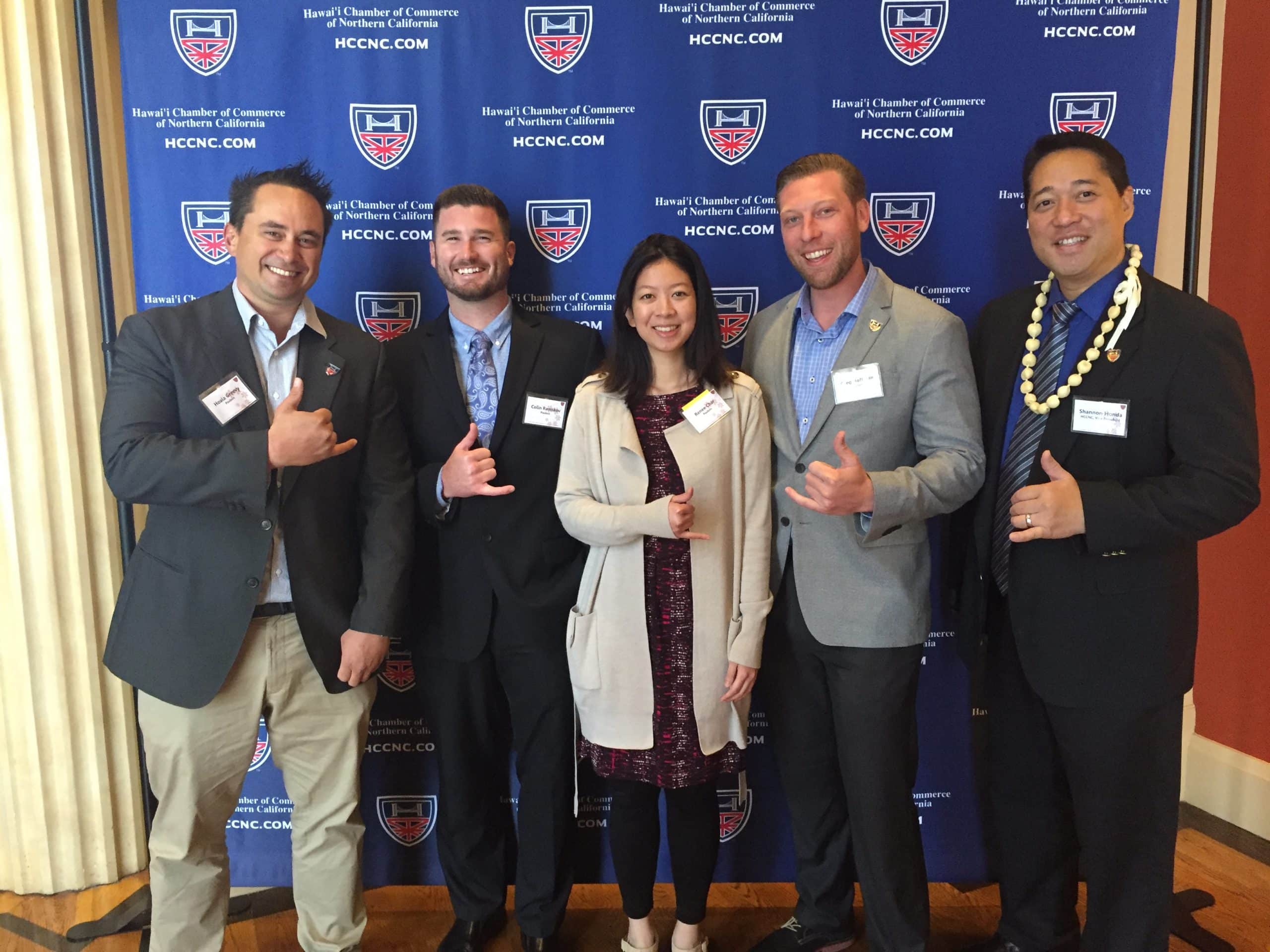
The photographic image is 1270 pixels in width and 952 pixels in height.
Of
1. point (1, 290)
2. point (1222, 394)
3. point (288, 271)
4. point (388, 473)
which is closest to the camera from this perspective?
point (1222, 394)

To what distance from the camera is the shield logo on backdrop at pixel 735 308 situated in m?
2.80

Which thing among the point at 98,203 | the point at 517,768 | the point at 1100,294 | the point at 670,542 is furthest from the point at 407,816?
the point at 1100,294

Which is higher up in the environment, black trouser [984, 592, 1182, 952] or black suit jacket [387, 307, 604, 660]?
black suit jacket [387, 307, 604, 660]

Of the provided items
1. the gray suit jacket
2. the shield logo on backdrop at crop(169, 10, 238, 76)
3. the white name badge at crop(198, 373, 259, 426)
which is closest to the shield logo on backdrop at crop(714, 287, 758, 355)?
the gray suit jacket

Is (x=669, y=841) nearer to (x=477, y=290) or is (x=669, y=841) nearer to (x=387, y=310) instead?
(x=477, y=290)

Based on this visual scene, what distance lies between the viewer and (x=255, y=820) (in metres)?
2.93

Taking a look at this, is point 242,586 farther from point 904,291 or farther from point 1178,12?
point 1178,12

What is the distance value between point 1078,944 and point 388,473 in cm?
237

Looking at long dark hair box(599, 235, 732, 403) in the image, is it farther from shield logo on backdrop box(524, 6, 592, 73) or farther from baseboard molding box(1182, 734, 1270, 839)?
baseboard molding box(1182, 734, 1270, 839)

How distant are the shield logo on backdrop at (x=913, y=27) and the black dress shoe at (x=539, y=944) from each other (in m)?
2.92

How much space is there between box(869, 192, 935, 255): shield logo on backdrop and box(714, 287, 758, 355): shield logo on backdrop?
459mm

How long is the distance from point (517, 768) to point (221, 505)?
3.79 ft

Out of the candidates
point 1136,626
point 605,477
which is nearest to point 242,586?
point 605,477

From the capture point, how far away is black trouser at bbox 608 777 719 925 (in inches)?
88.0
